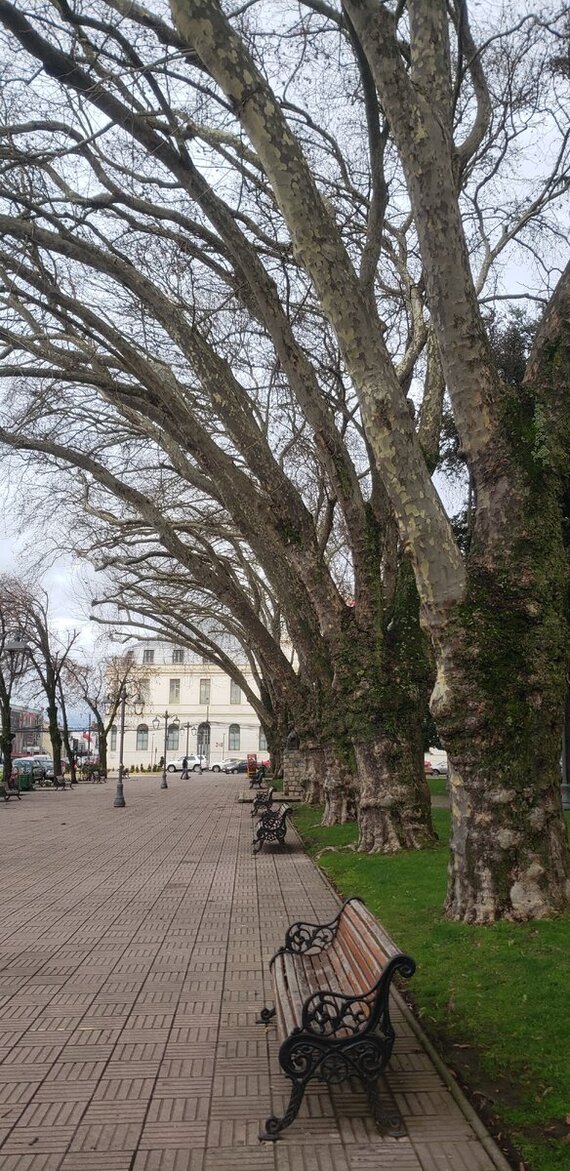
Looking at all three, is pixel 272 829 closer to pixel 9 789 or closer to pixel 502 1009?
pixel 502 1009

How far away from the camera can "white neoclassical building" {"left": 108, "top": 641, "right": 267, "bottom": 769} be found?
8406 cm

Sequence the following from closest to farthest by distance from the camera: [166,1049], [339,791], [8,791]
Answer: [166,1049]
[339,791]
[8,791]

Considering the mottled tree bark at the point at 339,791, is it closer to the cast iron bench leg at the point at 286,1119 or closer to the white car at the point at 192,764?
the cast iron bench leg at the point at 286,1119

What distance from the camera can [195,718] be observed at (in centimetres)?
8562

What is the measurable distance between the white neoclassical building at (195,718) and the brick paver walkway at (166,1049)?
2901 inches

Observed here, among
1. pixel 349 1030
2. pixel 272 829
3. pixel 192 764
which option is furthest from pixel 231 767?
pixel 349 1030

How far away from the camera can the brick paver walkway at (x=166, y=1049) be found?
12.8 ft

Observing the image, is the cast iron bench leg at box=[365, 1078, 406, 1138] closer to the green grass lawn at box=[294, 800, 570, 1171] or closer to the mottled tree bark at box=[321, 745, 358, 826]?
the green grass lawn at box=[294, 800, 570, 1171]

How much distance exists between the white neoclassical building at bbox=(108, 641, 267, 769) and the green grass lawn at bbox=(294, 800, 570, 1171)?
76419 mm

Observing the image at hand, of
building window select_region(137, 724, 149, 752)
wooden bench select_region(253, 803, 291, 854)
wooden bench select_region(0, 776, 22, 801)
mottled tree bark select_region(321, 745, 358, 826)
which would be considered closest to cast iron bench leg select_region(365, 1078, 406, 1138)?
wooden bench select_region(253, 803, 291, 854)

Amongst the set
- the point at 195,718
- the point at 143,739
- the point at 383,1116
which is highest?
the point at 195,718

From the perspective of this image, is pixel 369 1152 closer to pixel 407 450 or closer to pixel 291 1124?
pixel 291 1124

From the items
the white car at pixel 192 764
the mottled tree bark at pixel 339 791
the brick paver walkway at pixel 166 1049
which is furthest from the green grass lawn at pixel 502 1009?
the white car at pixel 192 764

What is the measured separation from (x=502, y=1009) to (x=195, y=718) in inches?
3194
